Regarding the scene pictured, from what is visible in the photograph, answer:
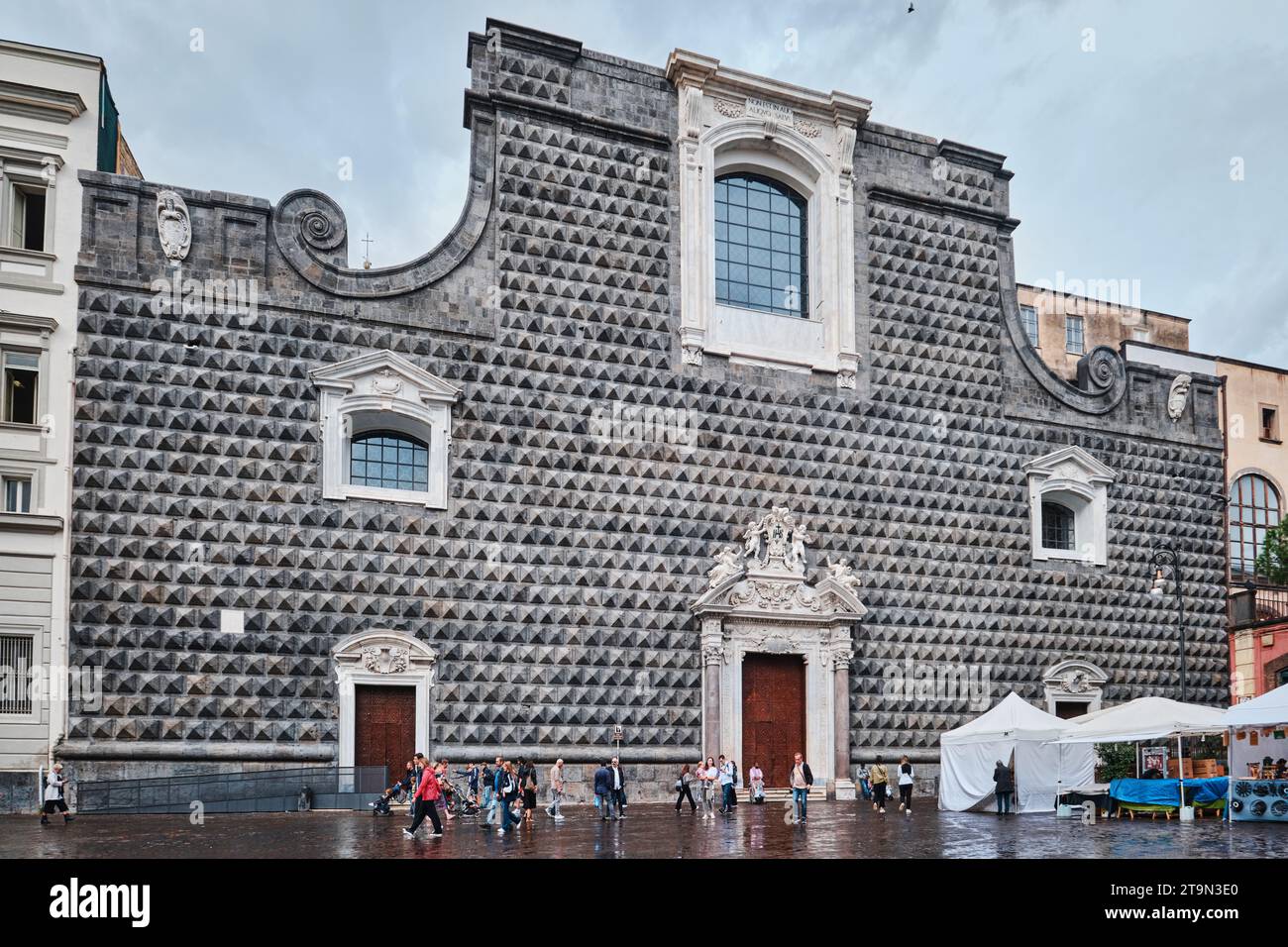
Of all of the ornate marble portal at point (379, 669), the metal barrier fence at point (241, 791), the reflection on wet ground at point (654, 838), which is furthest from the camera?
the ornate marble portal at point (379, 669)

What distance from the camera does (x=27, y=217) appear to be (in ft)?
75.2

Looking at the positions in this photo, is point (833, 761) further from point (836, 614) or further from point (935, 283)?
point (935, 283)

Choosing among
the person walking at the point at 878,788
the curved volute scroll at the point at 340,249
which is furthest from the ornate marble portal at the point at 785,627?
the curved volute scroll at the point at 340,249

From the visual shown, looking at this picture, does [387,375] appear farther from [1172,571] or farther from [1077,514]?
[1172,571]

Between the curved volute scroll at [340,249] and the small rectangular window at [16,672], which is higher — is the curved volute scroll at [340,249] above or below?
above

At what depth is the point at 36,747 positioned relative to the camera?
69.1 ft

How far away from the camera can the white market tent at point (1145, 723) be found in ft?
68.6

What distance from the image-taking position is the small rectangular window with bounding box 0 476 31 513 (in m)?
21.8

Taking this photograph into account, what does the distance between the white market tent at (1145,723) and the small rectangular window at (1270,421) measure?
20.0 metres

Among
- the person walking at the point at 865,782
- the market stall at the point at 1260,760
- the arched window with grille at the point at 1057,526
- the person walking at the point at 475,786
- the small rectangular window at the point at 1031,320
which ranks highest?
the small rectangular window at the point at 1031,320

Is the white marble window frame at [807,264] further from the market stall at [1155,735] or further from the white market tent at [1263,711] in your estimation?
the white market tent at [1263,711]

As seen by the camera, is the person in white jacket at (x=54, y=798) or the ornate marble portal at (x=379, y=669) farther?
the ornate marble portal at (x=379, y=669)

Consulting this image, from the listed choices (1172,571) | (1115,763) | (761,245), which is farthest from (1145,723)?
(761,245)

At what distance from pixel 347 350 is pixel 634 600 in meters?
7.58
